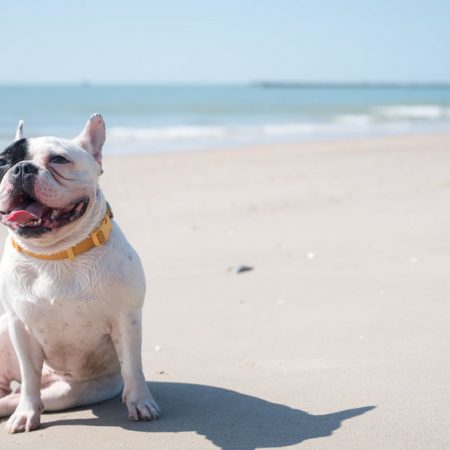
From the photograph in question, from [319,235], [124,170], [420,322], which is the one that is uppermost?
[420,322]

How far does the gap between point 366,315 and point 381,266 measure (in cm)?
126

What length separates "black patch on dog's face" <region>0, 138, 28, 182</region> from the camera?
339cm

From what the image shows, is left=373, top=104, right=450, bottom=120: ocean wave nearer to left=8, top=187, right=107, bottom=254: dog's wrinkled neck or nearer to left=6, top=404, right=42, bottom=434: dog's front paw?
left=8, top=187, right=107, bottom=254: dog's wrinkled neck

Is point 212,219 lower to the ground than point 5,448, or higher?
lower

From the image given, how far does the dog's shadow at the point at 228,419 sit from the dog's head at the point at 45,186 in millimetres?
908

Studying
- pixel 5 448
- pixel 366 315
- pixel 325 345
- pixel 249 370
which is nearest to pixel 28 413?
pixel 5 448

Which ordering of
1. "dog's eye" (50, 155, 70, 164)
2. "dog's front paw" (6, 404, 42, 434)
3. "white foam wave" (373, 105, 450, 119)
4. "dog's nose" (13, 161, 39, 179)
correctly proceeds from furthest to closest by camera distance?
"white foam wave" (373, 105, 450, 119) → "dog's front paw" (6, 404, 42, 434) → "dog's eye" (50, 155, 70, 164) → "dog's nose" (13, 161, 39, 179)

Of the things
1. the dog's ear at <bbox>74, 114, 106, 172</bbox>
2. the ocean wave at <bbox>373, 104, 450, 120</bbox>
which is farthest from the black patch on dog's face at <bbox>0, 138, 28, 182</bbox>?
the ocean wave at <bbox>373, 104, 450, 120</bbox>

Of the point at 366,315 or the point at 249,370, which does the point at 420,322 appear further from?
the point at 249,370

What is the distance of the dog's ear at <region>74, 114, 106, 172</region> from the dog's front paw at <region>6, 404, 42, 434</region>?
3.63 feet

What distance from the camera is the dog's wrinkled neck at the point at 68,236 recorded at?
335 centimetres

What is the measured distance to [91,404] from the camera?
3846mm

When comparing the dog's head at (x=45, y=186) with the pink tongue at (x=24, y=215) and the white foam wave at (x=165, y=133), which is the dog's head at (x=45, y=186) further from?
the white foam wave at (x=165, y=133)

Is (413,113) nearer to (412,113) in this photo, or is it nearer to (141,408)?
(412,113)
